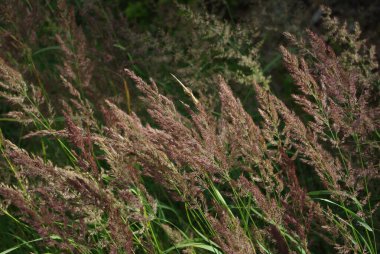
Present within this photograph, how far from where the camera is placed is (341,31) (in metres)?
2.45

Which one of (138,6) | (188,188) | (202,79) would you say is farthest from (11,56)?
(138,6)

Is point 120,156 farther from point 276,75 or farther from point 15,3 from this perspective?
point 276,75

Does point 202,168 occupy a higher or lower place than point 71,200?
higher

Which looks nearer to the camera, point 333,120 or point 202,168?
point 202,168

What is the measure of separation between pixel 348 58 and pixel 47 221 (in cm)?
148

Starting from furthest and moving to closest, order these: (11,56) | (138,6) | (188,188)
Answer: (138,6) < (11,56) < (188,188)

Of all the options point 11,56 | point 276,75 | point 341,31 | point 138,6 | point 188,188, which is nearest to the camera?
point 188,188

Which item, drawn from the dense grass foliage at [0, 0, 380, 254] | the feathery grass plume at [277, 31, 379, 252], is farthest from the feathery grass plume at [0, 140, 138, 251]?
the feathery grass plume at [277, 31, 379, 252]

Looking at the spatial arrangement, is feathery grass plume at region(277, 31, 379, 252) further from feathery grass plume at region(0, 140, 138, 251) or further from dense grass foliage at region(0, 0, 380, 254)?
feathery grass plume at region(0, 140, 138, 251)

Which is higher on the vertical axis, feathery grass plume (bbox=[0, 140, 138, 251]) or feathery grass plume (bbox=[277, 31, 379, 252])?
feathery grass plume (bbox=[277, 31, 379, 252])

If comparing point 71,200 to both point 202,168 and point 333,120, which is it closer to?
→ point 202,168

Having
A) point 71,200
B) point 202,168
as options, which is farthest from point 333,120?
point 71,200

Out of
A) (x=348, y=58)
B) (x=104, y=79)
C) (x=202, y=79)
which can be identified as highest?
(x=348, y=58)

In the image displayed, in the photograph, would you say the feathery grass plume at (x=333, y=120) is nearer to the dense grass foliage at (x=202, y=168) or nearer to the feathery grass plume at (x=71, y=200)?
the dense grass foliage at (x=202, y=168)
